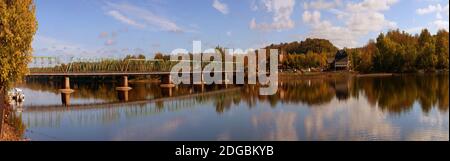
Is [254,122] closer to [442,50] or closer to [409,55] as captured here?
[409,55]

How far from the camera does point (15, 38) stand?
1892 cm

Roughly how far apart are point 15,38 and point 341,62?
102588 millimetres

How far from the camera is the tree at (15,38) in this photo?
18.6 metres

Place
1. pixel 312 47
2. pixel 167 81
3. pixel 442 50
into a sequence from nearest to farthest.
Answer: pixel 167 81 → pixel 442 50 → pixel 312 47

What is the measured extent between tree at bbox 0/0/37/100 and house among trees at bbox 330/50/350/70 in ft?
315

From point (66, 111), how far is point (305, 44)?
407 feet

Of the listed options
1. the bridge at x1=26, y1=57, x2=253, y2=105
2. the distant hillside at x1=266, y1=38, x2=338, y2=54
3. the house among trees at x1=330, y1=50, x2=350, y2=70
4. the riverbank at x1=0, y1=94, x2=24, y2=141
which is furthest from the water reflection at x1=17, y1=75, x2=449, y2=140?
the distant hillside at x1=266, y1=38, x2=338, y2=54

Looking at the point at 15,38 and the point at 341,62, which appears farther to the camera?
the point at 341,62

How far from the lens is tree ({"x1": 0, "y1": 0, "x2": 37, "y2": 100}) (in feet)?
61.2

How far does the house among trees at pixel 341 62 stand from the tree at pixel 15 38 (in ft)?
315

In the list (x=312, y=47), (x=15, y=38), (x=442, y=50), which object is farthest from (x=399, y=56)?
(x=15, y=38)

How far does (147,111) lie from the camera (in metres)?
33.8
